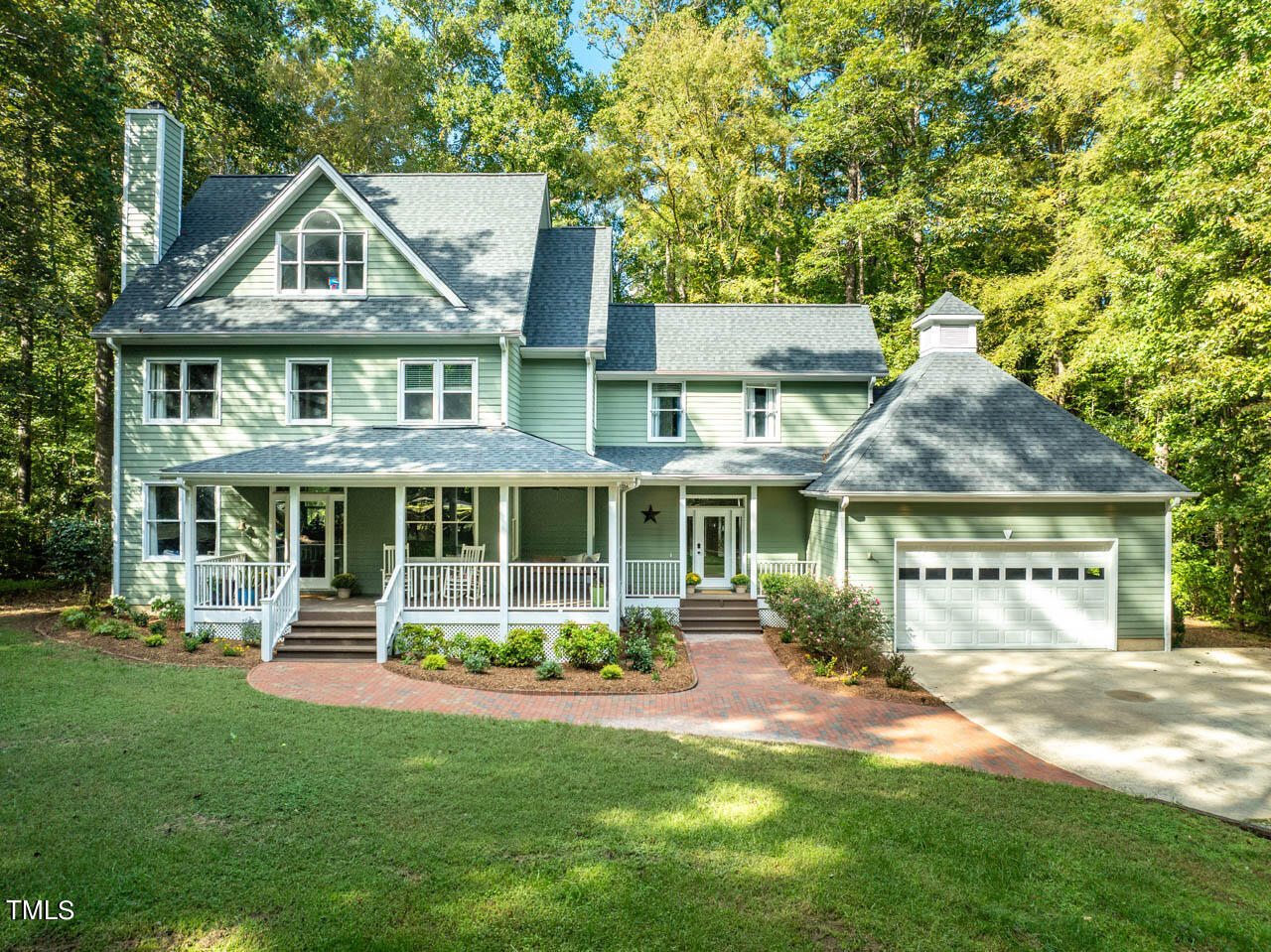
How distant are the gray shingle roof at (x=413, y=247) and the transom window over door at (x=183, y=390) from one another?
3.30 feet

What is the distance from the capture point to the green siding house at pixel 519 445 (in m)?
12.7

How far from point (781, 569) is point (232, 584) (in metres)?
11.9

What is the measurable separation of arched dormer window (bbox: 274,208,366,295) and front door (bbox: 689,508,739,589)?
9.84m

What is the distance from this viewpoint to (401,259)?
15.0 meters

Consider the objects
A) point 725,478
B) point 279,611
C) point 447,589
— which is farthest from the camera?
point 725,478

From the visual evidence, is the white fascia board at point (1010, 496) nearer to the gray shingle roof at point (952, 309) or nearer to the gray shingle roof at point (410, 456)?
the gray shingle roof at point (952, 309)

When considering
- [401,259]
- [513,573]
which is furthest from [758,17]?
[513,573]

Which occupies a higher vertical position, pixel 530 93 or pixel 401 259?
pixel 530 93

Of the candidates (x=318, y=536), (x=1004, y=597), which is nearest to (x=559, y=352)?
(x=318, y=536)

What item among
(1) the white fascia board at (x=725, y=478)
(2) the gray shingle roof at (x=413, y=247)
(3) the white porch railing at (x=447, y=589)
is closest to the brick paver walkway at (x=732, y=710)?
→ (3) the white porch railing at (x=447, y=589)

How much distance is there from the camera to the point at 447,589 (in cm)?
1227

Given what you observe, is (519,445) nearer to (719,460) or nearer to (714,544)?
(719,460)

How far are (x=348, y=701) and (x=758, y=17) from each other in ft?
98.9

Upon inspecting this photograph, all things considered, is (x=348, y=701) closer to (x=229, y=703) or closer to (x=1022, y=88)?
(x=229, y=703)
